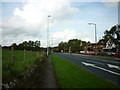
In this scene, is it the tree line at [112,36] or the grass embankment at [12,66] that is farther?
the tree line at [112,36]

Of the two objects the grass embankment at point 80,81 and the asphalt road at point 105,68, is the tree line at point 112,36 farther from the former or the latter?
the grass embankment at point 80,81

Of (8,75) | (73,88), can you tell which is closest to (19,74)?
(8,75)

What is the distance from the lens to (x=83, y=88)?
23.4 ft

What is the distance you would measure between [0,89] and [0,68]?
215 centimetres

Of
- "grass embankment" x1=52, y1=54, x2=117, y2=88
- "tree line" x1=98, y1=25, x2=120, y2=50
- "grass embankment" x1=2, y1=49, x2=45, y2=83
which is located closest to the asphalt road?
"grass embankment" x1=52, y1=54, x2=117, y2=88

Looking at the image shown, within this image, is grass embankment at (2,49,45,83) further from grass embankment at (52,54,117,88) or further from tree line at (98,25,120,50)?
tree line at (98,25,120,50)

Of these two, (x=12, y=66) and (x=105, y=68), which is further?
(x=105, y=68)

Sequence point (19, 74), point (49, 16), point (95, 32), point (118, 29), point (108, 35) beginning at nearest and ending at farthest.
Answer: point (19, 74), point (49, 16), point (95, 32), point (118, 29), point (108, 35)

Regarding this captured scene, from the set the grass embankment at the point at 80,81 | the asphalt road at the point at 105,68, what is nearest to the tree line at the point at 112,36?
the asphalt road at the point at 105,68

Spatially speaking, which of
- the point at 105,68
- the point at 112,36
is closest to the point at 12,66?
the point at 105,68

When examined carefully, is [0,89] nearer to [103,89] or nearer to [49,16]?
[103,89]

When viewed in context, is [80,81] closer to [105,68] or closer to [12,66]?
[12,66]

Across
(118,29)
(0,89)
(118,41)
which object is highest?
(118,29)

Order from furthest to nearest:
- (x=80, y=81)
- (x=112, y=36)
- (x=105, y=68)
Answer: (x=112, y=36) → (x=105, y=68) → (x=80, y=81)
